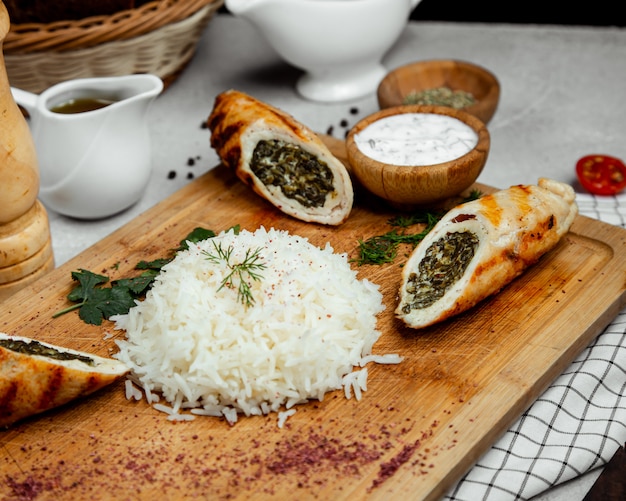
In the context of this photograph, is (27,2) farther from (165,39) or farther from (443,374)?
(443,374)

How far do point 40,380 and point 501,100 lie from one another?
13.6 feet

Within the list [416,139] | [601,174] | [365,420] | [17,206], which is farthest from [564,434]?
[17,206]

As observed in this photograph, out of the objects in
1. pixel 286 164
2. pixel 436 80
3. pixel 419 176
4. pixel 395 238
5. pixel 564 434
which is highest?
pixel 419 176

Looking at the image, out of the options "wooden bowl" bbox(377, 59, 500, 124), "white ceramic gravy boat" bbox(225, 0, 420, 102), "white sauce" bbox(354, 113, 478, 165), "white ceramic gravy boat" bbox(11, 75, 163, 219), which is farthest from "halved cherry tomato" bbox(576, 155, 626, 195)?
"white ceramic gravy boat" bbox(11, 75, 163, 219)

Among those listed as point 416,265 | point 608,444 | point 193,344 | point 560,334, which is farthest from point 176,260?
point 608,444

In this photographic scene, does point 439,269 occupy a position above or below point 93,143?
below

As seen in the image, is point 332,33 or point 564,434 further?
point 332,33

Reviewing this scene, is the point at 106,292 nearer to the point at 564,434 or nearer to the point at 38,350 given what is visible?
the point at 38,350

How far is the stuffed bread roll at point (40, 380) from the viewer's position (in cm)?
337

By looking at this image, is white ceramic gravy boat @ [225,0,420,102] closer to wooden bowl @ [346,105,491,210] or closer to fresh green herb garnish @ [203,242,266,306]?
wooden bowl @ [346,105,491,210]

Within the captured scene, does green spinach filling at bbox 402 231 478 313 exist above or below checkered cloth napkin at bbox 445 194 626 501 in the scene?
above

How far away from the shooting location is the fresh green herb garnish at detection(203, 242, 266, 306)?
3.67 metres

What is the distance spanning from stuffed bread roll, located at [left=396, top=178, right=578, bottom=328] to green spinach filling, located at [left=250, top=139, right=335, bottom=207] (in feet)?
2.69

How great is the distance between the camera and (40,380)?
3.39 meters
